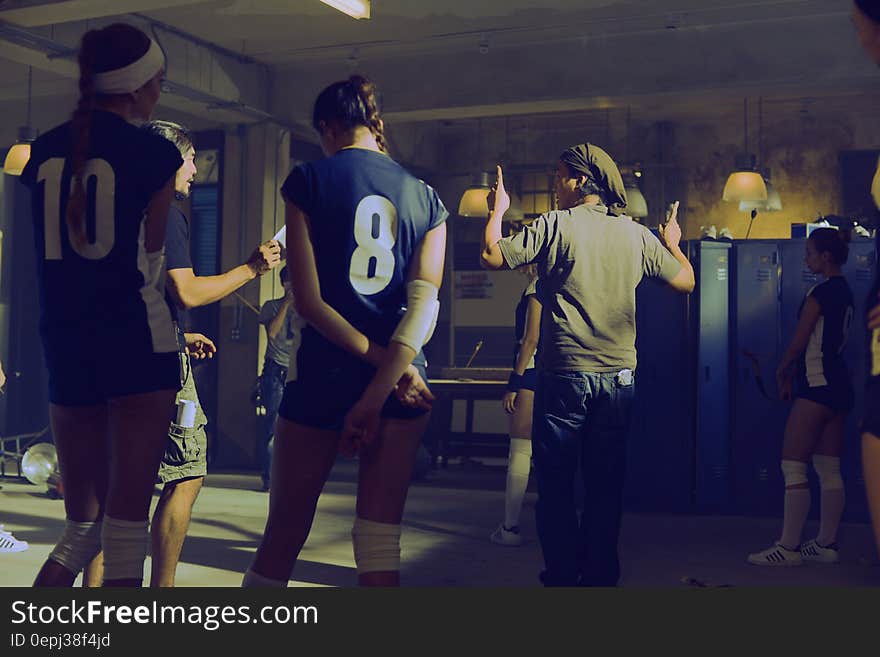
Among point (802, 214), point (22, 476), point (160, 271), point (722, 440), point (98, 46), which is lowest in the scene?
point (22, 476)

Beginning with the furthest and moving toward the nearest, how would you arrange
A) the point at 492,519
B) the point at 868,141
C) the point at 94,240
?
the point at 868,141, the point at 492,519, the point at 94,240

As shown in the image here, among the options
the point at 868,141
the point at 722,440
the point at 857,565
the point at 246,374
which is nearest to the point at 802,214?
the point at 868,141

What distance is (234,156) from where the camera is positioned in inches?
362

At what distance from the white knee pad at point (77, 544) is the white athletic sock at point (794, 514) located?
3254mm

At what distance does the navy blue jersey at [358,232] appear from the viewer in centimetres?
203

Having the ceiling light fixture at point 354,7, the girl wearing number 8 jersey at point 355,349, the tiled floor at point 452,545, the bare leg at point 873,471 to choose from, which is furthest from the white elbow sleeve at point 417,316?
the ceiling light fixture at point 354,7

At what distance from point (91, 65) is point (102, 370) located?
63cm

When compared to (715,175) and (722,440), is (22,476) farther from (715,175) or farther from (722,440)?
(715,175)

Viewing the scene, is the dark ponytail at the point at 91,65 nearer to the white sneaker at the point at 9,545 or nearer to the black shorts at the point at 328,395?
the black shorts at the point at 328,395

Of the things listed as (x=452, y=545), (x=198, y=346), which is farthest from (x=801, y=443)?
(x=198, y=346)

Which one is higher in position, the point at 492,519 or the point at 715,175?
the point at 715,175

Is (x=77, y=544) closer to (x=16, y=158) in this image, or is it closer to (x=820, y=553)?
(x=820, y=553)

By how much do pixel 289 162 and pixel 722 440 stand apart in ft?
16.1

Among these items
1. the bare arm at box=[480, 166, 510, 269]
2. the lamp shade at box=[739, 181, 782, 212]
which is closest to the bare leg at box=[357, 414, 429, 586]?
the bare arm at box=[480, 166, 510, 269]
